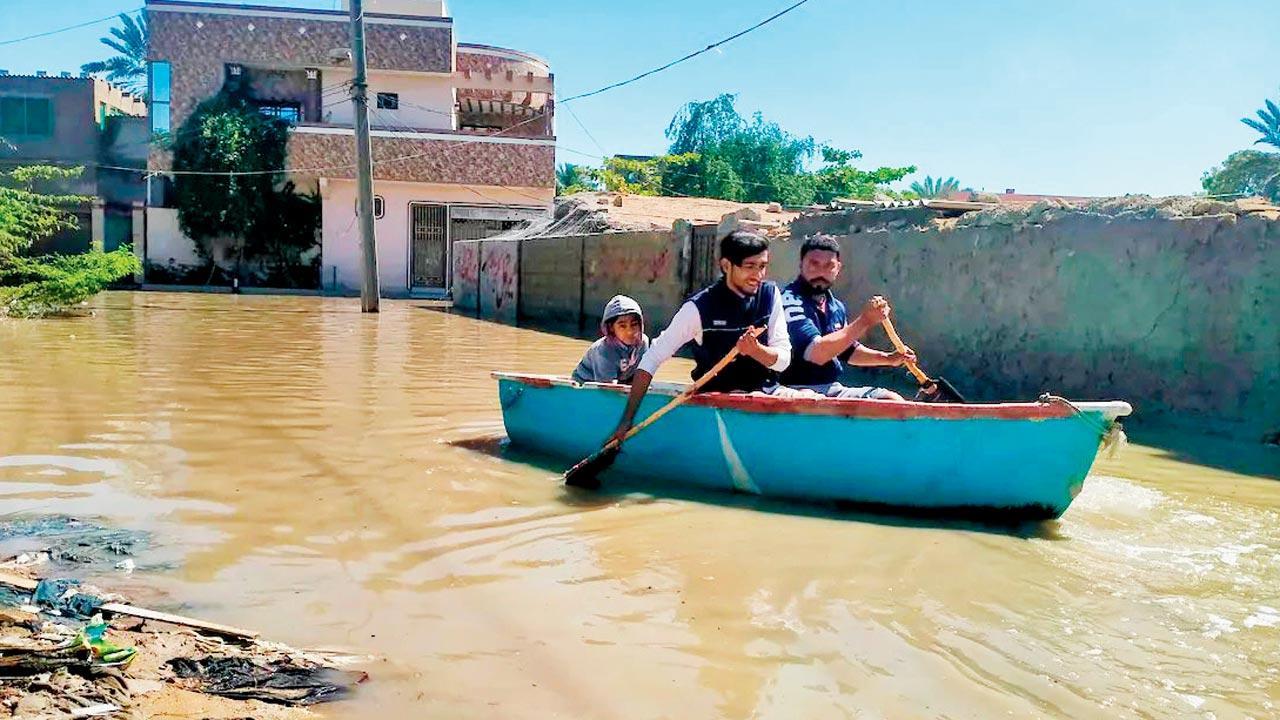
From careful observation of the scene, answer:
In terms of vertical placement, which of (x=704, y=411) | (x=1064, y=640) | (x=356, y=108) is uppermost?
(x=356, y=108)

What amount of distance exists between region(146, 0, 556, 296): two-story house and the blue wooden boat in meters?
25.5

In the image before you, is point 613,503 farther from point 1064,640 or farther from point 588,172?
point 588,172

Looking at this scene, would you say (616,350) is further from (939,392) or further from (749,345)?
(939,392)

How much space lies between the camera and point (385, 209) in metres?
32.4

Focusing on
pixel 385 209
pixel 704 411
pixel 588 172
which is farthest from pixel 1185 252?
pixel 588 172

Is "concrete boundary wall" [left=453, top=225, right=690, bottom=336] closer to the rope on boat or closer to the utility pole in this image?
the utility pole

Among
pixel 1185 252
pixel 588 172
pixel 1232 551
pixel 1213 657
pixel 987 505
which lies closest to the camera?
pixel 1213 657

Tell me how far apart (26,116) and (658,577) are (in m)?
34.7

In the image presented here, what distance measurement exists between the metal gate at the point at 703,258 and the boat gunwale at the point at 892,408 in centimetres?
798

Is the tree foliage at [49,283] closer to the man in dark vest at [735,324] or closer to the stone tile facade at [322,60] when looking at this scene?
the stone tile facade at [322,60]

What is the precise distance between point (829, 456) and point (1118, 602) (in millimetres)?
1669

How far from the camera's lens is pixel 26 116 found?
32375mm

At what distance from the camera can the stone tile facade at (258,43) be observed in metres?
31.1

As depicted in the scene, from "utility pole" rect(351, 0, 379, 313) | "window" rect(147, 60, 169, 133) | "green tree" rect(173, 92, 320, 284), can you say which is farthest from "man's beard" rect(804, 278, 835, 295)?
"window" rect(147, 60, 169, 133)
